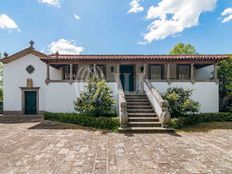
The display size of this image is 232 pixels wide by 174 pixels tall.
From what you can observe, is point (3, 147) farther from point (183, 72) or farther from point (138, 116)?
point (183, 72)

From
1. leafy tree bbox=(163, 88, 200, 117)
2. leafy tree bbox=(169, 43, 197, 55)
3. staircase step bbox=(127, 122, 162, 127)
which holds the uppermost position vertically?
leafy tree bbox=(169, 43, 197, 55)

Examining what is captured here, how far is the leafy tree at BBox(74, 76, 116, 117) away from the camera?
10617 millimetres

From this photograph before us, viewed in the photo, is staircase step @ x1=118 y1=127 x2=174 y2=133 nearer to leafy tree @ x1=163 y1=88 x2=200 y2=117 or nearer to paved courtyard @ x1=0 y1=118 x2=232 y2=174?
paved courtyard @ x1=0 y1=118 x2=232 y2=174

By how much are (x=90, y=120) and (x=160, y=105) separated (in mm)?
4129

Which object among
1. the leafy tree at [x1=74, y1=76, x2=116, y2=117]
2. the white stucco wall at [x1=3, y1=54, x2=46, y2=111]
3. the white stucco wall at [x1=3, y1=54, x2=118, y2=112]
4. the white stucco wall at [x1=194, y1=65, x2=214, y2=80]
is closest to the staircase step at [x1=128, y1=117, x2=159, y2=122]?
the leafy tree at [x1=74, y1=76, x2=116, y2=117]

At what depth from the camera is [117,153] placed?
5672 millimetres

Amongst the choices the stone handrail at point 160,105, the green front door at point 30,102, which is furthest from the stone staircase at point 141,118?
the green front door at point 30,102

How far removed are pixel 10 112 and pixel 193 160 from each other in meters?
15.8

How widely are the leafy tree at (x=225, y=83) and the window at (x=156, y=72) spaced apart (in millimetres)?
4527

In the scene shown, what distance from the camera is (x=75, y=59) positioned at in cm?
1268

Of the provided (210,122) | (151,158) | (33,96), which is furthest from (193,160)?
(33,96)

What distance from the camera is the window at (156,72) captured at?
49.6ft

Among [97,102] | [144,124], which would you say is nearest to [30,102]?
[97,102]

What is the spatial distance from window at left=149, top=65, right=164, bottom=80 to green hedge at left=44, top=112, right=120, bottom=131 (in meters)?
6.84
